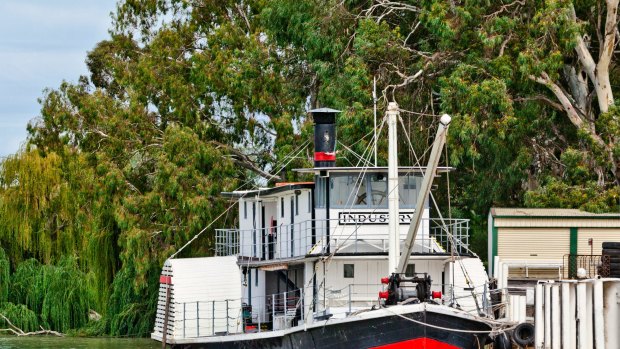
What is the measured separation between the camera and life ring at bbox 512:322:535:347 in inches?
1126

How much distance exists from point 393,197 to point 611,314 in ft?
21.5

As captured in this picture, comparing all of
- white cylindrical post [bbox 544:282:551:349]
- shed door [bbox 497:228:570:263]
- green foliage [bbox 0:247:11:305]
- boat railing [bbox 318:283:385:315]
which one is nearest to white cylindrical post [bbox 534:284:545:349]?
white cylindrical post [bbox 544:282:551:349]

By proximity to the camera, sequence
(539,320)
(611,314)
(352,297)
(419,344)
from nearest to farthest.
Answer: (611,314) → (539,320) → (419,344) → (352,297)

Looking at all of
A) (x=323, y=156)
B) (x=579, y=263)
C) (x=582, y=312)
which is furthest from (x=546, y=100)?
(x=582, y=312)

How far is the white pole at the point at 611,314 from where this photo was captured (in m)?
24.4

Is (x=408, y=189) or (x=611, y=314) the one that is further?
(x=408, y=189)

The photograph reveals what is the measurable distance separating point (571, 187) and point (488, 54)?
15.6 feet

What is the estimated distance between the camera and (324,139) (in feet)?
114

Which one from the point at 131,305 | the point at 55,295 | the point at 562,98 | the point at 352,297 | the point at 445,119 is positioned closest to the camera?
the point at 445,119

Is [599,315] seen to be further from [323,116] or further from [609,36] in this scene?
[609,36]

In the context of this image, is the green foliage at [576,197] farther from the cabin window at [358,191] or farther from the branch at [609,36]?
the cabin window at [358,191]

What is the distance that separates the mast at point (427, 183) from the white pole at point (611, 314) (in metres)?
4.13

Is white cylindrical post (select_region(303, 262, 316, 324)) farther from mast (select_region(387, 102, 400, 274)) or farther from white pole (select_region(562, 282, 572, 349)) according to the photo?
white pole (select_region(562, 282, 572, 349))

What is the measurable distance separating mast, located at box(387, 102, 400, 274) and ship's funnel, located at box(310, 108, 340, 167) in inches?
167
